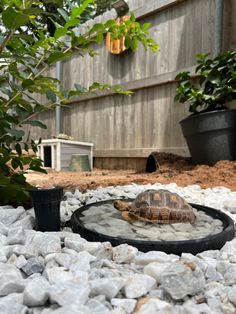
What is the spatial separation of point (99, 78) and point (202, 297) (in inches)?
193

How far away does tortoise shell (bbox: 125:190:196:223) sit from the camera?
1448 mm

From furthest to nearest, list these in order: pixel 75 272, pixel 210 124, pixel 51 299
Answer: pixel 210 124
pixel 75 272
pixel 51 299

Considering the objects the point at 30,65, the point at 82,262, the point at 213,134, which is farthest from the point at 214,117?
the point at 82,262

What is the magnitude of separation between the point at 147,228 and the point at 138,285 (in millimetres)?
571

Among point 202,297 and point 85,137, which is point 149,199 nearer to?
point 202,297

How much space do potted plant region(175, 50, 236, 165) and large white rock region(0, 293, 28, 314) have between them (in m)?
2.75

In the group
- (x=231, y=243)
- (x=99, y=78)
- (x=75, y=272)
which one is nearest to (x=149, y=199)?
(x=231, y=243)

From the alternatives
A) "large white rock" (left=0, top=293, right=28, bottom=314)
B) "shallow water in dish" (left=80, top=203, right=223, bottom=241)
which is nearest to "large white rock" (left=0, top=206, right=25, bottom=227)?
"shallow water in dish" (left=80, top=203, right=223, bottom=241)

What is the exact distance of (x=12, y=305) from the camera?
0.78 metres

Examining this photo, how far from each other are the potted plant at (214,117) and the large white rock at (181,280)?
2.48 meters

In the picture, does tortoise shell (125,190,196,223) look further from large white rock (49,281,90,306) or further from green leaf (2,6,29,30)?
green leaf (2,6,29,30)

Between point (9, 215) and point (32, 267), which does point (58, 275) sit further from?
point (9, 215)

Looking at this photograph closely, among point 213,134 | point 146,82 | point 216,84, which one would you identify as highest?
point 146,82

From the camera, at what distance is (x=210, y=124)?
10.5 ft
